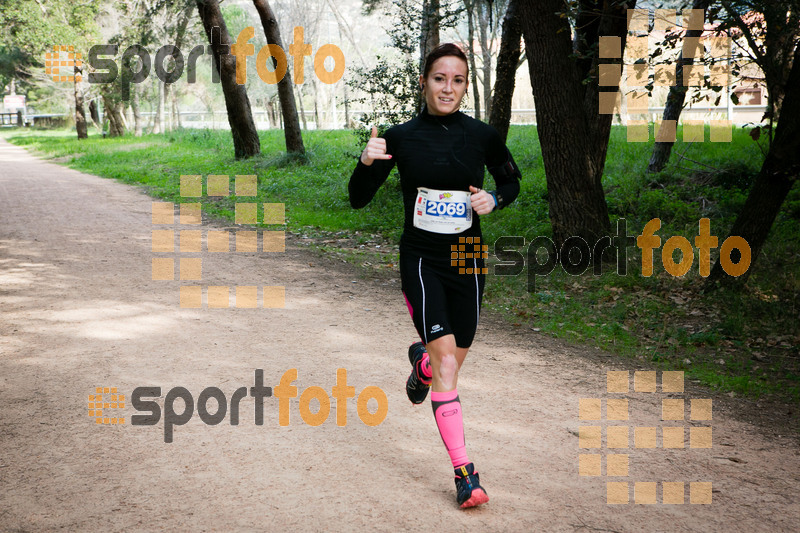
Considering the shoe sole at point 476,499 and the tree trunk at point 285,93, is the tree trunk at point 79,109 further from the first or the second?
the shoe sole at point 476,499

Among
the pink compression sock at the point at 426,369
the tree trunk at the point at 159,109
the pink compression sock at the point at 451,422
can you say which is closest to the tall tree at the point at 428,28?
the pink compression sock at the point at 426,369

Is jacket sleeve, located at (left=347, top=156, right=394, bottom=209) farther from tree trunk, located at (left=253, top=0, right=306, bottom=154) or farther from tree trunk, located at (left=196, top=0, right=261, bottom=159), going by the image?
tree trunk, located at (left=196, top=0, right=261, bottom=159)

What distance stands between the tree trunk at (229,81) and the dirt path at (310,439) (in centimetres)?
1388

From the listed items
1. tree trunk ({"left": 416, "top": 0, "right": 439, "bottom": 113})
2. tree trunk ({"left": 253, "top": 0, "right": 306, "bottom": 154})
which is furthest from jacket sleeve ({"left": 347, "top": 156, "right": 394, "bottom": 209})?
tree trunk ({"left": 253, "top": 0, "right": 306, "bottom": 154})

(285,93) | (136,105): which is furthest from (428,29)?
(136,105)

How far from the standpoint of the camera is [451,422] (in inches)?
156

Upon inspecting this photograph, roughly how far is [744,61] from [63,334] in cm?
896

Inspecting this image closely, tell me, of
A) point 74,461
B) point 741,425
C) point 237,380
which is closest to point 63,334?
point 237,380

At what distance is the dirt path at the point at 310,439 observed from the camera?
150 inches

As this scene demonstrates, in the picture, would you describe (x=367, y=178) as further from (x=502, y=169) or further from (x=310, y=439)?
(x=310, y=439)

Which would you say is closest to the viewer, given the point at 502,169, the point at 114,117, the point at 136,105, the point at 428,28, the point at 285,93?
the point at 502,169

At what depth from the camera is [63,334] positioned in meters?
7.05

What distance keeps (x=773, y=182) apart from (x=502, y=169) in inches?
208

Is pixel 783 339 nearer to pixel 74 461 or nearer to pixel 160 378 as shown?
pixel 160 378
